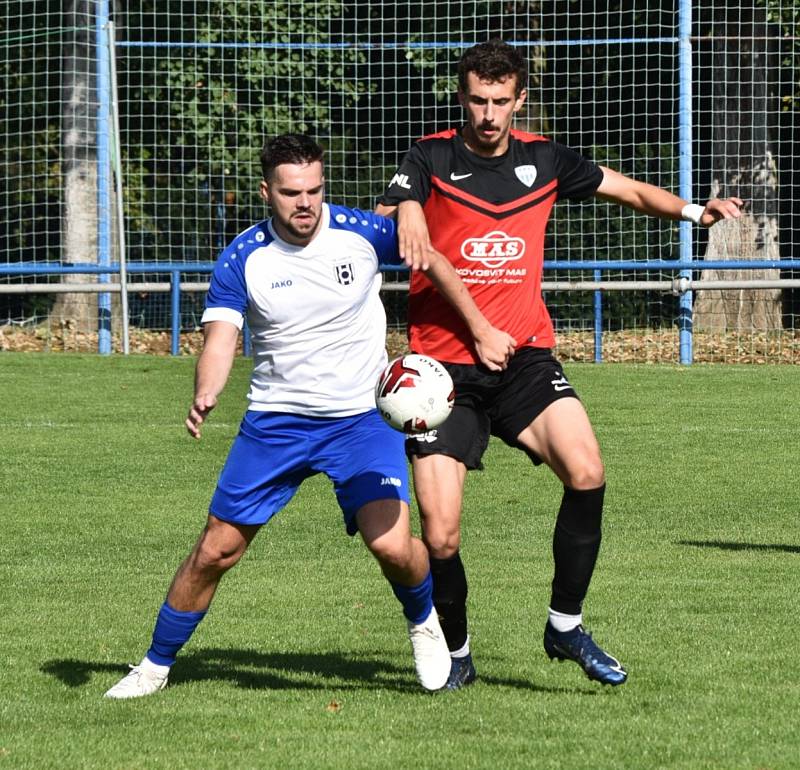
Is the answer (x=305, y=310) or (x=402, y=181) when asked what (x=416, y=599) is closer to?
(x=305, y=310)

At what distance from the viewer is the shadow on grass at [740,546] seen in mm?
9117

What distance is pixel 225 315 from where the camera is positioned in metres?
5.94

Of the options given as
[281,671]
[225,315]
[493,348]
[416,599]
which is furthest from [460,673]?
[225,315]

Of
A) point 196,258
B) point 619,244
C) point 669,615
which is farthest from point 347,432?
point 196,258

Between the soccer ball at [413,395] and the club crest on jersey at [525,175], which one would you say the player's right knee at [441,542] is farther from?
the club crest on jersey at [525,175]

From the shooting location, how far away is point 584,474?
19.9 feet

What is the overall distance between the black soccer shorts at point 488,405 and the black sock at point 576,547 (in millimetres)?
227

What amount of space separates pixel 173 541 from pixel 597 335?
35.8 ft

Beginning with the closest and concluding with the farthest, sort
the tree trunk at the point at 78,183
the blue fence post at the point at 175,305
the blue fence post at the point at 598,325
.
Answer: the blue fence post at the point at 598,325
the blue fence post at the point at 175,305
the tree trunk at the point at 78,183

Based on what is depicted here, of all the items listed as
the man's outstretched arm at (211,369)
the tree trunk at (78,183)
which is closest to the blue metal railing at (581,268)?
the tree trunk at (78,183)

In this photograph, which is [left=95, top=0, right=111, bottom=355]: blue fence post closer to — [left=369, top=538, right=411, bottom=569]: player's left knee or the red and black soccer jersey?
the red and black soccer jersey

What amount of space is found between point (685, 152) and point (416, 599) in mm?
14477

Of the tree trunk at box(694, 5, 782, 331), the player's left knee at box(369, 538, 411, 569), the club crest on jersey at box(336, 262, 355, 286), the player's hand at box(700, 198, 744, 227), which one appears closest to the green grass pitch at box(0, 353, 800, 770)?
the player's left knee at box(369, 538, 411, 569)

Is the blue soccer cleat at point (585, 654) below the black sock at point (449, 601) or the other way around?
Answer: below
